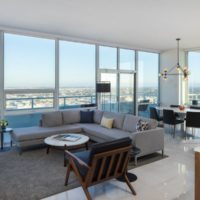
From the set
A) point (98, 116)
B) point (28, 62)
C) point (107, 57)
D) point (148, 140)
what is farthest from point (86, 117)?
point (107, 57)

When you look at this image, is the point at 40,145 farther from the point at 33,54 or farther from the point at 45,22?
the point at 45,22

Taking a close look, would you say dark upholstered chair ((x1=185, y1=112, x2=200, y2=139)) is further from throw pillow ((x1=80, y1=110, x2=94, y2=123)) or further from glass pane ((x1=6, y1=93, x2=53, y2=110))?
glass pane ((x1=6, y1=93, x2=53, y2=110))

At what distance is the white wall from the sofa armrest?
4.63m

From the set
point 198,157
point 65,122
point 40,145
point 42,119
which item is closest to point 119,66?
point 65,122

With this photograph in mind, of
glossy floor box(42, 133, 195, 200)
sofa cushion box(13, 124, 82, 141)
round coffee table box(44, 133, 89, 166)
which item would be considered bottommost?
glossy floor box(42, 133, 195, 200)

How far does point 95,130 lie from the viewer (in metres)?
5.15

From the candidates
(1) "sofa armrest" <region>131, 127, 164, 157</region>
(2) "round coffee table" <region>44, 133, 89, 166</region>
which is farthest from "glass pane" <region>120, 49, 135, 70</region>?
(2) "round coffee table" <region>44, 133, 89, 166</region>

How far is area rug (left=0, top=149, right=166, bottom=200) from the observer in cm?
298

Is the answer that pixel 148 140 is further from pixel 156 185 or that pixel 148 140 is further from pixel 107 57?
pixel 107 57

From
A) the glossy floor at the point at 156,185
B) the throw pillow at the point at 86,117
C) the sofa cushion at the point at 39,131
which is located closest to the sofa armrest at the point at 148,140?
the glossy floor at the point at 156,185

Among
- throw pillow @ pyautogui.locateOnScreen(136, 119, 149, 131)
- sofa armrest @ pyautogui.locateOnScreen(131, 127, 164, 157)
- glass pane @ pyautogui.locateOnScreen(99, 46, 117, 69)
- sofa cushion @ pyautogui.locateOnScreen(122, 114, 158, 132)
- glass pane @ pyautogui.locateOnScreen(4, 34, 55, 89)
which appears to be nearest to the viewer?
sofa armrest @ pyautogui.locateOnScreen(131, 127, 164, 157)

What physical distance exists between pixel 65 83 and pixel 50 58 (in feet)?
2.84

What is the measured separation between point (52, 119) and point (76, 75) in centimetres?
177

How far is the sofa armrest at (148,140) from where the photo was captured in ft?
13.3
